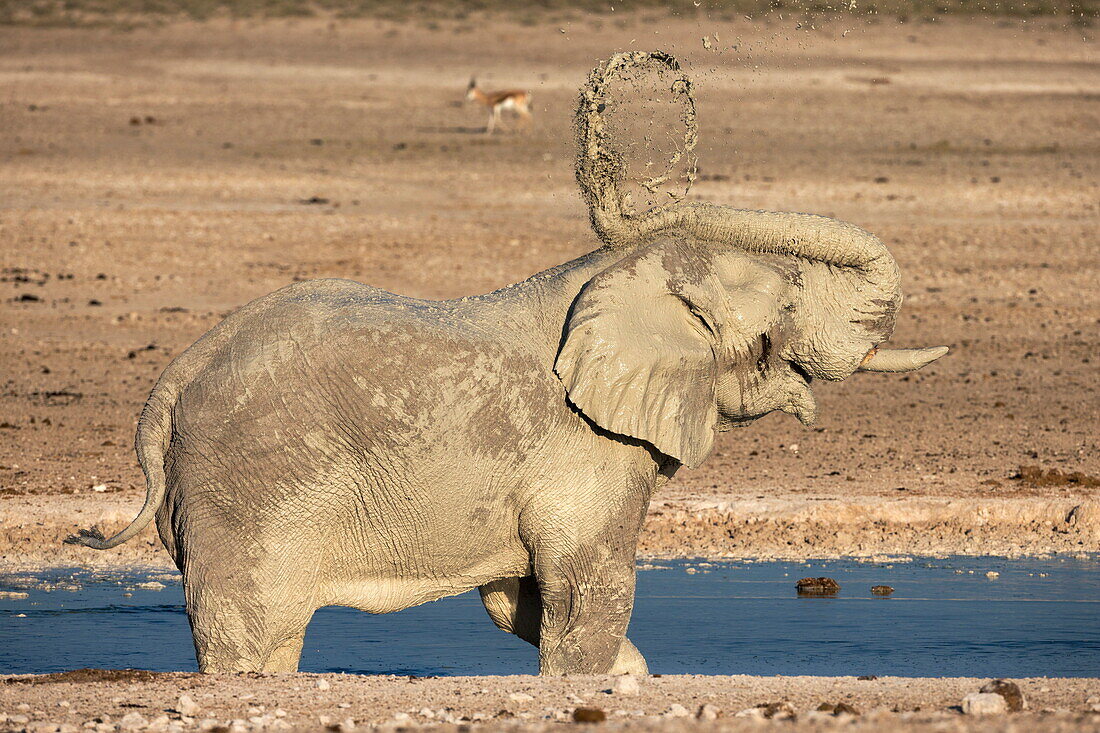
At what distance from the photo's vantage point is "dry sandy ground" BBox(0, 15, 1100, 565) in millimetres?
9602

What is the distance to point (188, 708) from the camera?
4.83 metres

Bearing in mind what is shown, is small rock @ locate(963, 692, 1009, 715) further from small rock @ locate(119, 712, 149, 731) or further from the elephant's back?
small rock @ locate(119, 712, 149, 731)

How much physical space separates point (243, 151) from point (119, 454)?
12.4 m

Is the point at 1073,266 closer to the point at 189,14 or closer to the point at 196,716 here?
the point at 196,716

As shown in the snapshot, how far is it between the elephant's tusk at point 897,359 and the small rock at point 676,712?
5.86 feet

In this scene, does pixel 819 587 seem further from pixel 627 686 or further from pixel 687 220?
pixel 627 686

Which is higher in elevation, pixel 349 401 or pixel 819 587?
pixel 349 401

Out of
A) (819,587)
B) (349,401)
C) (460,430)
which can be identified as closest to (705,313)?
(460,430)

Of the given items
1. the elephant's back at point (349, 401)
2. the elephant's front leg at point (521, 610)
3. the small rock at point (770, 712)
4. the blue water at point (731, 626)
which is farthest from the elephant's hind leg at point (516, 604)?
the small rock at point (770, 712)

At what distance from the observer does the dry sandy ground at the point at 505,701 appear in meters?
4.57

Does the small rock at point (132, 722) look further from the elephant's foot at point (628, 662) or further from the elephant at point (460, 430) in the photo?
the elephant's foot at point (628, 662)

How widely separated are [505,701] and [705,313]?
1.46 metres

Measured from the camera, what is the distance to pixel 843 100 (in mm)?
28094

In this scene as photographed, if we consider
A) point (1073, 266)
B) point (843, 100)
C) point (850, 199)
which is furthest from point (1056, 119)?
point (1073, 266)
